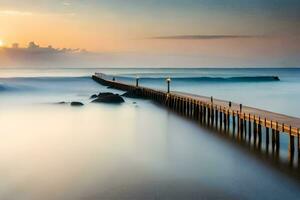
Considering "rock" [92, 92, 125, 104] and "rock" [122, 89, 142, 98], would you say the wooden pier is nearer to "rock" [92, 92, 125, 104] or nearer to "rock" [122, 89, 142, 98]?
"rock" [92, 92, 125, 104]

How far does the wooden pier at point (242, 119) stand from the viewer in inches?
878

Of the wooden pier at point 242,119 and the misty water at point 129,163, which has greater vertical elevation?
the wooden pier at point 242,119

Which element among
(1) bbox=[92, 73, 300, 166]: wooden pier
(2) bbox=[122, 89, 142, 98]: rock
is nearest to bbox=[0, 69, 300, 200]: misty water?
(1) bbox=[92, 73, 300, 166]: wooden pier

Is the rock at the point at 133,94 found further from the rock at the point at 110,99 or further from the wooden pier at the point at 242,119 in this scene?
the wooden pier at the point at 242,119

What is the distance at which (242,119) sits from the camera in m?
27.6

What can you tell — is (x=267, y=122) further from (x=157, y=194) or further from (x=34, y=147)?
(x=34, y=147)

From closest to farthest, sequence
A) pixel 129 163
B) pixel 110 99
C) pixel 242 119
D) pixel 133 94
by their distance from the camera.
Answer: pixel 129 163
pixel 242 119
pixel 110 99
pixel 133 94

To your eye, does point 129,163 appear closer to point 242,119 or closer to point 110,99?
point 242,119

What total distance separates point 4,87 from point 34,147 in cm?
5982

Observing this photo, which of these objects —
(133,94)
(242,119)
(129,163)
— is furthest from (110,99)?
(129,163)

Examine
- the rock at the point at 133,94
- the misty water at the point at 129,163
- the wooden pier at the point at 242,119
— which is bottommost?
the misty water at the point at 129,163

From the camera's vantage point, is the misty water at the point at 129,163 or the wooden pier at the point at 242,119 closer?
the misty water at the point at 129,163

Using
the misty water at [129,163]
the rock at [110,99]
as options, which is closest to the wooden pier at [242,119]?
the misty water at [129,163]

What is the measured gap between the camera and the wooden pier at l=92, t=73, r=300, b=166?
2231 cm
